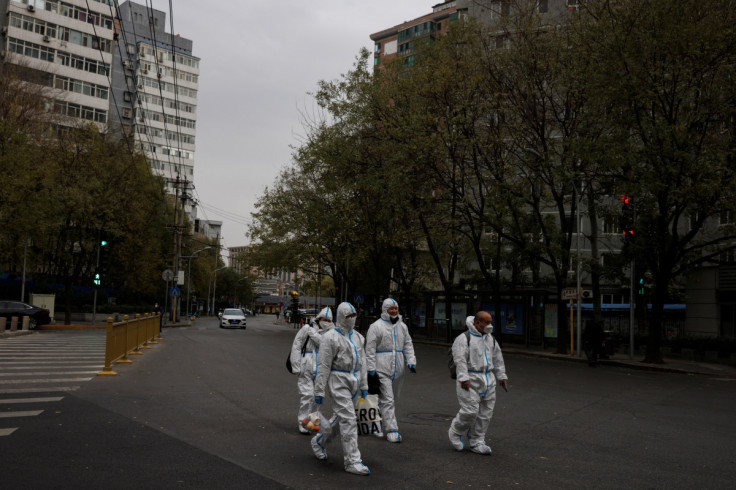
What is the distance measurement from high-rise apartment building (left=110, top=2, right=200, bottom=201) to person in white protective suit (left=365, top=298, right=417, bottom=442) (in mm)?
84924

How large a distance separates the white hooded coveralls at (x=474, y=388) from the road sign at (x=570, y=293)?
18.0 metres

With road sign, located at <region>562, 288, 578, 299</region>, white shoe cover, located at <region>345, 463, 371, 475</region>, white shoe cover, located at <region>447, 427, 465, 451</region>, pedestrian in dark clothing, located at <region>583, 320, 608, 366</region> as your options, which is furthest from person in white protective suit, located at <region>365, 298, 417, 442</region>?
road sign, located at <region>562, 288, 578, 299</region>

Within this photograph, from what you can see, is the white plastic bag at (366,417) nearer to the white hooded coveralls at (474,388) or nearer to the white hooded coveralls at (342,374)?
the white hooded coveralls at (342,374)

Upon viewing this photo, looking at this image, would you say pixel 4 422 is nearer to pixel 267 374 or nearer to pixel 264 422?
pixel 264 422

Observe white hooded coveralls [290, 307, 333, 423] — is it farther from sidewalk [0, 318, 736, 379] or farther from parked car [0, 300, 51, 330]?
parked car [0, 300, 51, 330]

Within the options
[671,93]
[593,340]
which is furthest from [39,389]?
[671,93]

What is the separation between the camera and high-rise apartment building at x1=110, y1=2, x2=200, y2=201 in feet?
291

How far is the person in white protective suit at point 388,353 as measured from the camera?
325 inches

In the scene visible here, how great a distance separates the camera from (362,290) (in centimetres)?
6103

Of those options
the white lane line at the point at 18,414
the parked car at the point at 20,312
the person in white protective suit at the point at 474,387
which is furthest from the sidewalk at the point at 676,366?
the parked car at the point at 20,312

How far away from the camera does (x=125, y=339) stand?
17250 mm

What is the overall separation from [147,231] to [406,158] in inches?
1026

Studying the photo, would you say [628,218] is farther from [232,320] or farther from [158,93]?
[158,93]

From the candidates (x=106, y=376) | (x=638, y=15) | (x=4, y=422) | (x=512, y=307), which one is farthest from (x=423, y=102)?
(x=4, y=422)
